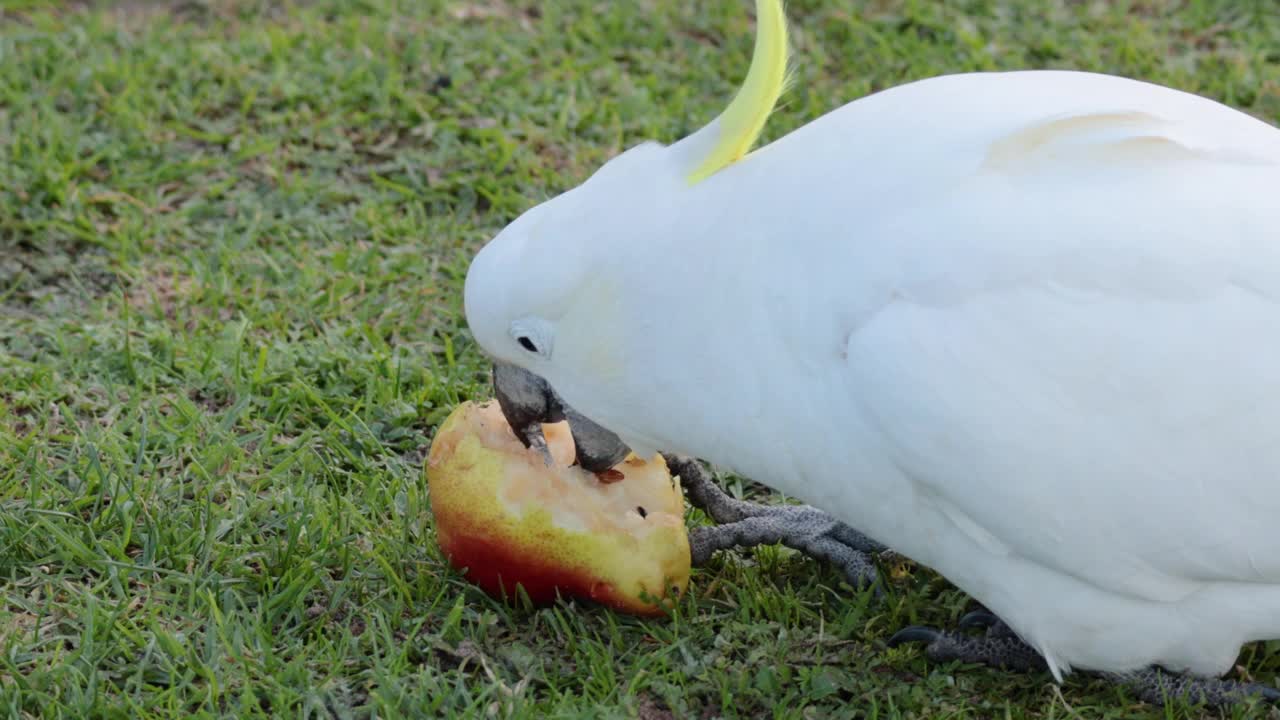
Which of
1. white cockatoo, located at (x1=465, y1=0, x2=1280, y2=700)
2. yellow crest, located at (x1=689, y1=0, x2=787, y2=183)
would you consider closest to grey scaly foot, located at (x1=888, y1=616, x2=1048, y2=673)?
white cockatoo, located at (x1=465, y1=0, x2=1280, y2=700)

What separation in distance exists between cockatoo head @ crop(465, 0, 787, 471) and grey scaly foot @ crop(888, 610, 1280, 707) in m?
0.78

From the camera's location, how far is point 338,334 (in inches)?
141

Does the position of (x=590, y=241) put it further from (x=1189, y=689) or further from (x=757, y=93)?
(x=1189, y=689)

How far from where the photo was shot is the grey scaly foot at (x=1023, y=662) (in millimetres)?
2607

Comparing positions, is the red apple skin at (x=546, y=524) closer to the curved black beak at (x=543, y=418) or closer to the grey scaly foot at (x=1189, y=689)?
the curved black beak at (x=543, y=418)

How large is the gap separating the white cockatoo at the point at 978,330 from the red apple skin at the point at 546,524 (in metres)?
0.13

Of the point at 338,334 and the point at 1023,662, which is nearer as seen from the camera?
the point at 1023,662

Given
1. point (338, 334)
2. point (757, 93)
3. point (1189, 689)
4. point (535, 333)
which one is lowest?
point (338, 334)

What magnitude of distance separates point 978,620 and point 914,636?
0.45 feet

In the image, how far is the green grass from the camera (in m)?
2.61

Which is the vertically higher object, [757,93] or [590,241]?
[757,93]

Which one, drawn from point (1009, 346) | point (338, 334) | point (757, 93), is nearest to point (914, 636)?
point (1009, 346)

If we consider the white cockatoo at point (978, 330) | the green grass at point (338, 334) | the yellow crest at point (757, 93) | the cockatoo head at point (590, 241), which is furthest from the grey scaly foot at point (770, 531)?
the yellow crest at point (757, 93)

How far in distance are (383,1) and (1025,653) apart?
127 inches
